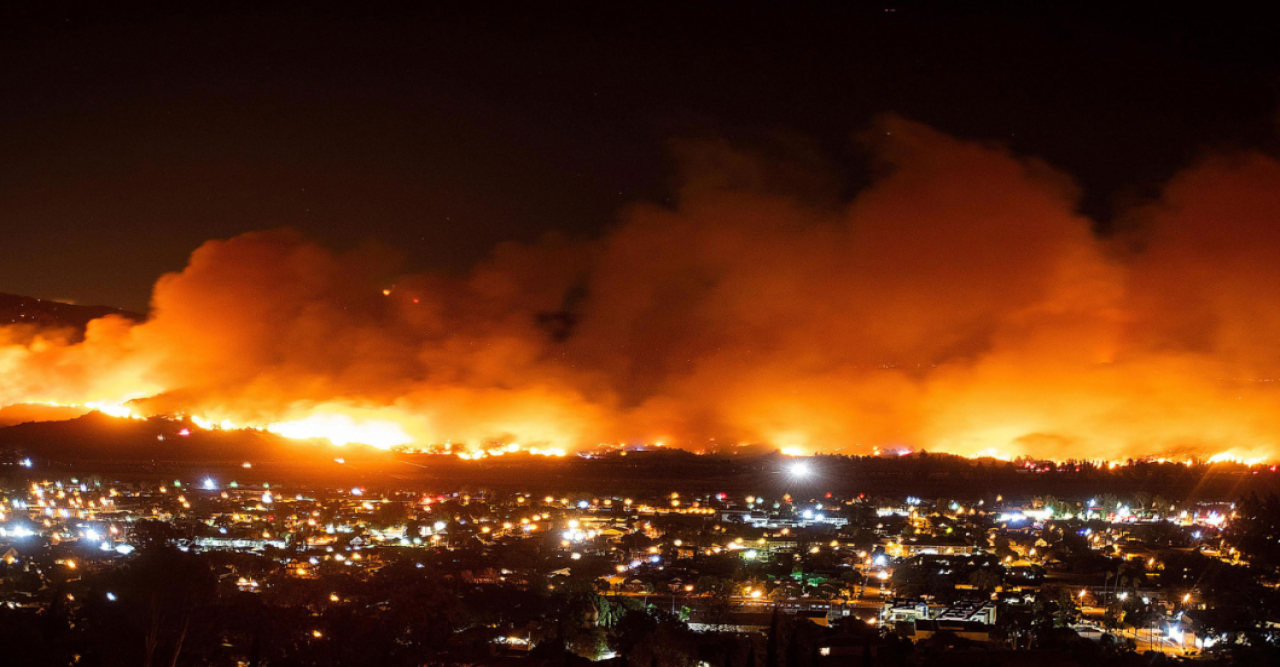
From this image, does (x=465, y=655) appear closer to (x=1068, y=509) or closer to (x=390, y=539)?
(x=390, y=539)

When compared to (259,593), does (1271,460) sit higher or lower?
higher

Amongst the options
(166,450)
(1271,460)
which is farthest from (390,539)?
(1271,460)

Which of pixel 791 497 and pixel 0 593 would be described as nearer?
pixel 0 593

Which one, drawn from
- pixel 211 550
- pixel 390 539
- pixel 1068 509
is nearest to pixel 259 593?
pixel 211 550

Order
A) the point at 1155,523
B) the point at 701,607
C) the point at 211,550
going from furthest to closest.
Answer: the point at 1155,523 < the point at 211,550 < the point at 701,607

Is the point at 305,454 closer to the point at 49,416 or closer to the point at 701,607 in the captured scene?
the point at 49,416

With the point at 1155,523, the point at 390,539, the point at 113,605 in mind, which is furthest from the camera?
the point at 1155,523
